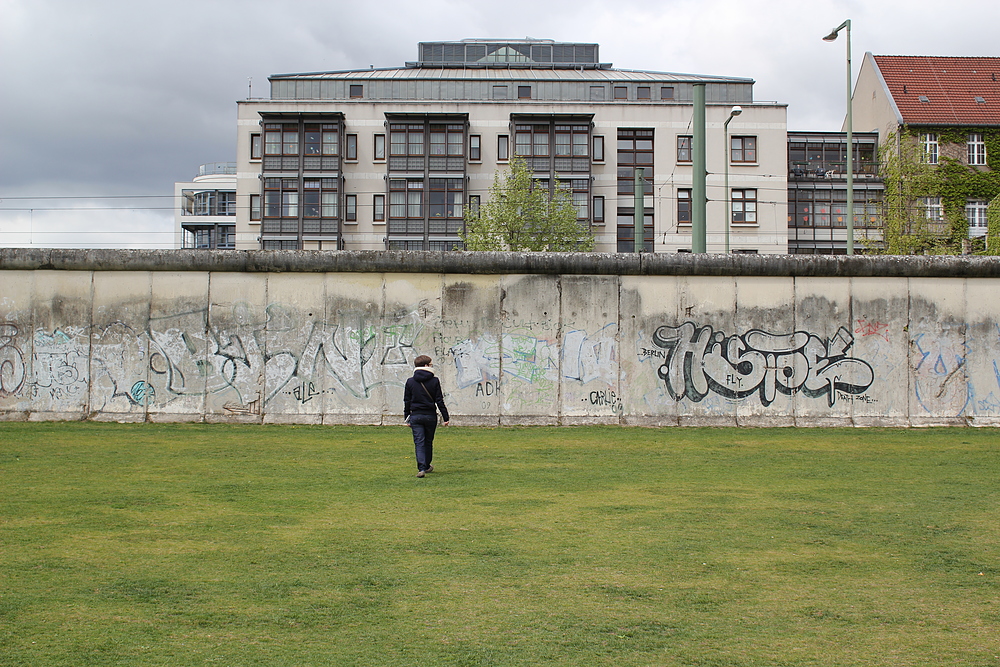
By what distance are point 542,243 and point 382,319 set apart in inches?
1135

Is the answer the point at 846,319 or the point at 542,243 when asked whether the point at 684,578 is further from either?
the point at 542,243

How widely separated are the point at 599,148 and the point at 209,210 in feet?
152

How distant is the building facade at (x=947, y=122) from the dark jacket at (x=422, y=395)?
4047 cm

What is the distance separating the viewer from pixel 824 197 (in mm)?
54719

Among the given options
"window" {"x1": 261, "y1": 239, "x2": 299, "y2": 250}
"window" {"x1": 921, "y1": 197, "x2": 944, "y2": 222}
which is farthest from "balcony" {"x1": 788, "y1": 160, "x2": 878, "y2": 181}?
"window" {"x1": 261, "y1": 239, "x2": 299, "y2": 250}

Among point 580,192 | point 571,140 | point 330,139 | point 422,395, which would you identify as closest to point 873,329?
point 422,395

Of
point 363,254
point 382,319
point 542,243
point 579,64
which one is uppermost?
point 579,64

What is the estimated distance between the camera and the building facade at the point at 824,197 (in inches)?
2101

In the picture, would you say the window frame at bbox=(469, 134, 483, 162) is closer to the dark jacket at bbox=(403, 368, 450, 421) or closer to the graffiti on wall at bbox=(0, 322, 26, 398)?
the graffiti on wall at bbox=(0, 322, 26, 398)

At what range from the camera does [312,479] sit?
10977mm

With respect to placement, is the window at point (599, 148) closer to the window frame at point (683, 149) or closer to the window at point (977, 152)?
the window frame at point (683, 149)

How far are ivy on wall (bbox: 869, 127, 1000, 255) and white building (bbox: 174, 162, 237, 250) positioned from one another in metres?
58.3

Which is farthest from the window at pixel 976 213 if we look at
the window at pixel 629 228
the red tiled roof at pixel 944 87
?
the window at pixel 629 228

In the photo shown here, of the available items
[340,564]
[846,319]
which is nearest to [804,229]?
[846,319]
